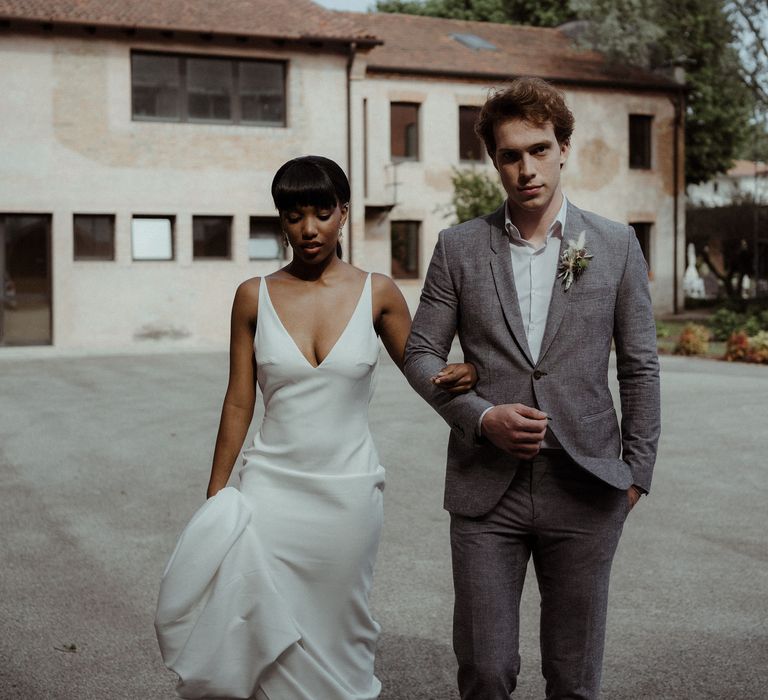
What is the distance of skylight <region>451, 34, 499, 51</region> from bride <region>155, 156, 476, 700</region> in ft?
102

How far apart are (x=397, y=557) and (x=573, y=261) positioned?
385cm

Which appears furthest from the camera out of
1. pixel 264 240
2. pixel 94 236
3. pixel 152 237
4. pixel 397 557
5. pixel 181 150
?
pixel 264 240

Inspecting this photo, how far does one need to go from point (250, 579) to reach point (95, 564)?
3525 mm

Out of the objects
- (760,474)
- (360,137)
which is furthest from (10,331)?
(760,474)

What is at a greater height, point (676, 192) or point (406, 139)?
point (406, 139)

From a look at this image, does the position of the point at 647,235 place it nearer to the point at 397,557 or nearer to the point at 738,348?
the point at 738,348

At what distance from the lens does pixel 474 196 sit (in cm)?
2798

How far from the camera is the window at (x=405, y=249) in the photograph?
101 ft

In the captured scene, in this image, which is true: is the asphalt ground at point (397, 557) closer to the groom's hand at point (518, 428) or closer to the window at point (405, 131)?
the groom's hand at point (518, 428)

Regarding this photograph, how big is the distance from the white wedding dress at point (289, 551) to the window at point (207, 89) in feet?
79.7

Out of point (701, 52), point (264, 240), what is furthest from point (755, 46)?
point (264, 240)

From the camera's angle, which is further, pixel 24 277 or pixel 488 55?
pixel 488 55

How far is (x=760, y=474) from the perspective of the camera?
9.45 meters

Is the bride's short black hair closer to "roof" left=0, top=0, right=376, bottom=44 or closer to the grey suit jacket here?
the grey suit jacket
